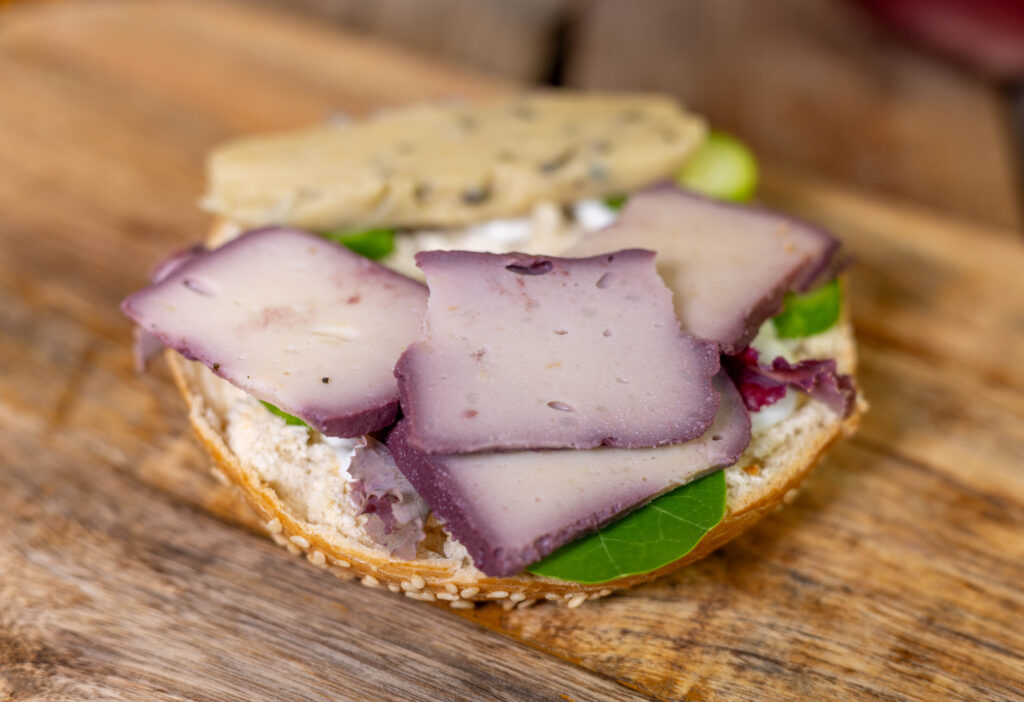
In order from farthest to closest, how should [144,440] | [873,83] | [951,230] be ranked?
[873,83], [951,230], [144,440]

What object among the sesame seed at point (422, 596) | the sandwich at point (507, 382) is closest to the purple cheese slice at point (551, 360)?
the sandwich at point (507, 382)

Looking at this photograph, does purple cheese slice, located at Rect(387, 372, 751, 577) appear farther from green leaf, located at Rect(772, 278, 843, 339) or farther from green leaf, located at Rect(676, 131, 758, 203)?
green leaf, located at Rect(676, 131, 758, 203)

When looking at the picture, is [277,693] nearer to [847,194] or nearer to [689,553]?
[689,553]

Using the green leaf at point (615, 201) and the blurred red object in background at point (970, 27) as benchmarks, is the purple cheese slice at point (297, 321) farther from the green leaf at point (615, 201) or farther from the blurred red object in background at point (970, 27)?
the blurred red object in background at point (970, 27)

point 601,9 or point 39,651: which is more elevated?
point 601,9

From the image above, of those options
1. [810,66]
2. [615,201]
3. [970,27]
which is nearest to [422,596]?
[615,201]

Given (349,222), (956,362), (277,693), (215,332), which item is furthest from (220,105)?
(956,362)

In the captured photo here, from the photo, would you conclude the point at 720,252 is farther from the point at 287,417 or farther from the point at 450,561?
the point at 287,417
